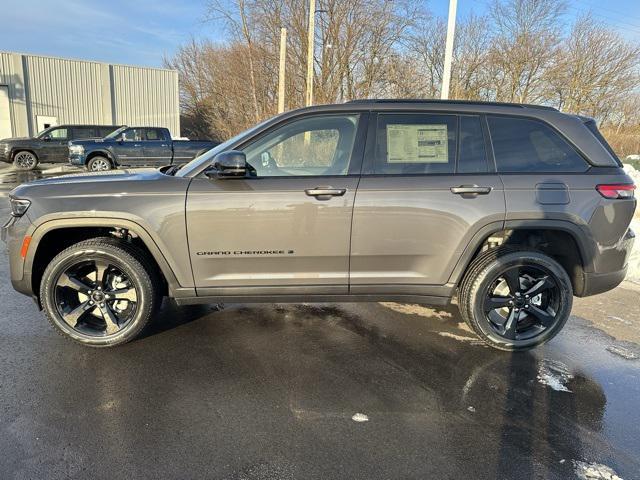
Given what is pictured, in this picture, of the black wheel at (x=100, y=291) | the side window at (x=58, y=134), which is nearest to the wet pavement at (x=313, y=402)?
the black wheel at (x=100, y=291)

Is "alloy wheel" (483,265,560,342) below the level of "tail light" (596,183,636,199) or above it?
below

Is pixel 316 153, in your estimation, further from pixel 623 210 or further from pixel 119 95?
pixel 119 95

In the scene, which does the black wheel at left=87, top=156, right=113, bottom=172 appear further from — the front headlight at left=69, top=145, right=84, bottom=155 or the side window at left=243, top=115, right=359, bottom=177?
the side window at left=243, top=115, right=359, bottom=177

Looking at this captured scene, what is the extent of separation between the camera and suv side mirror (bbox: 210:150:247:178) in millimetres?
3166

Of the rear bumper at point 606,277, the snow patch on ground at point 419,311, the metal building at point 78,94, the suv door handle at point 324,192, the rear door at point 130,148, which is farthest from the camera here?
the metal building at point 78,94

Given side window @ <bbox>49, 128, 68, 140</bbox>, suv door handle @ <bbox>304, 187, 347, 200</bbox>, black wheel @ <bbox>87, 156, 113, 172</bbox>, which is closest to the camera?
suv door handle @ <bbox>304, 187, 347, 200</bbox>

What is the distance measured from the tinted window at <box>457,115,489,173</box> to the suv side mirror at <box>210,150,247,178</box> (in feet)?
5.48

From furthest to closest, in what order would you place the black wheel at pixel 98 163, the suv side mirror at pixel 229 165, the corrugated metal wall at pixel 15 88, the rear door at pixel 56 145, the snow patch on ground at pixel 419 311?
1. the corrugated metal wall at pixel 15 88
2. the rear door at pixel 56 145
3. the black wheel at pixel 98 163
4. the snow patch on ground at pixel 419 311
5. the suv side mirror at pixel 229 165

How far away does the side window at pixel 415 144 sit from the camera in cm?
346

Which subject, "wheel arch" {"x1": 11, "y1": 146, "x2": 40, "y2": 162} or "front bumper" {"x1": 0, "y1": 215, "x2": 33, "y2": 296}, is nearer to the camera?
"front bumper" {"x1": 0, "y1": 215, "x2": 33, "y2": 296}

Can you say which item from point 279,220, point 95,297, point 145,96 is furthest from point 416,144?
point 145,96

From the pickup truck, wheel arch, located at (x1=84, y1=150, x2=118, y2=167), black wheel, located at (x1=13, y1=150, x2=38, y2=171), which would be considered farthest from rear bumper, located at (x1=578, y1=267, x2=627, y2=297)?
black wheel, located at (x1=13, y1=150, x2=38, y2=171)

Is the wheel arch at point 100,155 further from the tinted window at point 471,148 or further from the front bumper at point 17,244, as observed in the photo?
the tinted window at point 471,148

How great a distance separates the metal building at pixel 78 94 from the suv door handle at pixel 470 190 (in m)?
30.8
